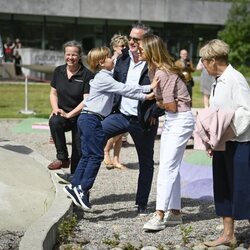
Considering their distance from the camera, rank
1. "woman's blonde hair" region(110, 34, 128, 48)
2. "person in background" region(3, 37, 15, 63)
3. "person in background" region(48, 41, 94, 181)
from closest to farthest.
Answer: "person in background" region(48, 41, 94, 181) < "woman's blonde hair" region(110, 34, 128, 48) < "person in background" region(3, 37, 15, 63)

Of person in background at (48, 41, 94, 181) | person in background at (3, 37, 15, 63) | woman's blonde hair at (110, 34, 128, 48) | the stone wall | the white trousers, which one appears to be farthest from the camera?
the stone wall

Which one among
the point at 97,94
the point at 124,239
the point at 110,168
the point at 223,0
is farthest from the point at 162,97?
the point at 223,0

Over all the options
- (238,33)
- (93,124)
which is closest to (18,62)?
(238,33)

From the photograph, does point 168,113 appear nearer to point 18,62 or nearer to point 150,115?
point 150,115

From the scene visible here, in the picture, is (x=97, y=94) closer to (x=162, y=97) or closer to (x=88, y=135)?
(x=88, y=135)

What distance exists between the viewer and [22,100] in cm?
2234

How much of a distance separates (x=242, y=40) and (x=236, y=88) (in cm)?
4622

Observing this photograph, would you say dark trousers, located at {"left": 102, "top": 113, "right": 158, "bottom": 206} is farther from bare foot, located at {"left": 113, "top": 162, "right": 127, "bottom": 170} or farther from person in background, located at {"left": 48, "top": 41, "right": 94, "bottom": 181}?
bare foot, located at {"left": 113, "top": 162, "right": 127, "bottom": 170}

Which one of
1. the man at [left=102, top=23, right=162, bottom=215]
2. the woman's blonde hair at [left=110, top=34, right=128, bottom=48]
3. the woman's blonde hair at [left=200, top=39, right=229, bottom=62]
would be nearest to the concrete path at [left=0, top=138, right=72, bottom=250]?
the man at [left=102, top=23, right=162, bottom=215]

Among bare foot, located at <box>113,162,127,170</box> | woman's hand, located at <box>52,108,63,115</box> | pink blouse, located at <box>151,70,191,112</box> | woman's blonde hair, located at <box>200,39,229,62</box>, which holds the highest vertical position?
woman's blonde hair, located at <box>200,39,229,62</box>

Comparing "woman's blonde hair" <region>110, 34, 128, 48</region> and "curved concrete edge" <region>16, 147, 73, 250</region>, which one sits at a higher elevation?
"woman's blonde hair" <region>110, 34, 128, 48</region>

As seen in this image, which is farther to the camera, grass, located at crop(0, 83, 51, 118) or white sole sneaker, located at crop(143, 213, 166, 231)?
grass, located at crop(0, 83, 51, 118)

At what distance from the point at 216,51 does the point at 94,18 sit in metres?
45.1

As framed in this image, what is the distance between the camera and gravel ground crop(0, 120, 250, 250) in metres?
5.69
